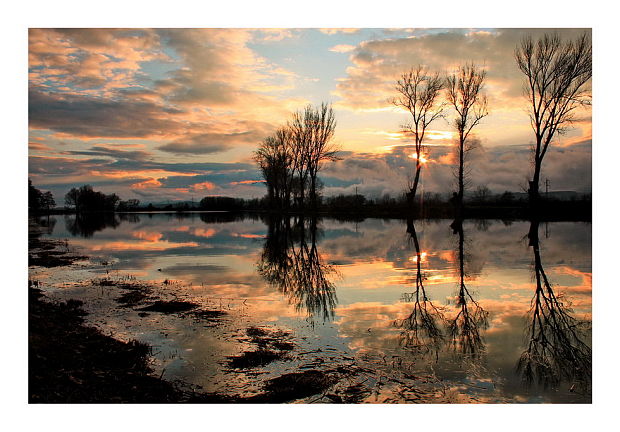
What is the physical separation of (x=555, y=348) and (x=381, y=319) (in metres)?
3.21

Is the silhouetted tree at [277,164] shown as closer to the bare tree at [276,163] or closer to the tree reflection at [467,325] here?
the bare tree at [276,163]

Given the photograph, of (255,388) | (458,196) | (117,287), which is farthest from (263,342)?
(458,196)

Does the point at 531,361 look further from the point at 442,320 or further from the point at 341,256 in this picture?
the point at 341,256

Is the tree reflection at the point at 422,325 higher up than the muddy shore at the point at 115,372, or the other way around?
the tree reflection at the point at 422,325

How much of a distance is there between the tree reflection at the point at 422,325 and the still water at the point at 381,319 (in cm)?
4

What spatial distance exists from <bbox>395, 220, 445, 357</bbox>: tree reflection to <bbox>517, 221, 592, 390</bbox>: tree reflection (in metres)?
1.44

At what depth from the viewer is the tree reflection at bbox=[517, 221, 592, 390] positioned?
21.9 ft

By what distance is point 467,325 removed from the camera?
8727mm

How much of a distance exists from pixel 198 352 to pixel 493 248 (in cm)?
1689

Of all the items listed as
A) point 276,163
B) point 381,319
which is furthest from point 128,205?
point 381,319

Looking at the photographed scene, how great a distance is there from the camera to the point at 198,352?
738cm

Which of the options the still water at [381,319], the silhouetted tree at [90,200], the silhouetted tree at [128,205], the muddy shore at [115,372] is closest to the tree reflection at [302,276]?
the still water at [381,319]

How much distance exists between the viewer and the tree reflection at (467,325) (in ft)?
24.7

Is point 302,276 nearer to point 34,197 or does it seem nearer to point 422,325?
point 422,325
